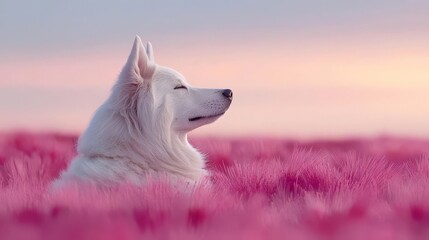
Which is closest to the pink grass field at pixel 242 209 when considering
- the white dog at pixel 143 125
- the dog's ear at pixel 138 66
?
the white dog at pixel 143 125

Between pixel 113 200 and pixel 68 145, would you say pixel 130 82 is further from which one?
pixel 68 145

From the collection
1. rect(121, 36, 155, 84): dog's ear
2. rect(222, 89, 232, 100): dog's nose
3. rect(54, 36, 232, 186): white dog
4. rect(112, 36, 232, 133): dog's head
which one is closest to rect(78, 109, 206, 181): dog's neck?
rect(54, 36, 232, 186): white dog

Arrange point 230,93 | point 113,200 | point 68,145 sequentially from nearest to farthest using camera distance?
point 113,200 → point 230,93 → point 68,145

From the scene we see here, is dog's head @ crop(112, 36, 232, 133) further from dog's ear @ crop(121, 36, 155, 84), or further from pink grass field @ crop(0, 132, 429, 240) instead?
pink grass field @ crop(0, 132, 429, 240)

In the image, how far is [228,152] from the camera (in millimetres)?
7668

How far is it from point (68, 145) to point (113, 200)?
5.36 m

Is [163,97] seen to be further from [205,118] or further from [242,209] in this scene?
[242,209]

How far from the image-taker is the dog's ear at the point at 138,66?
5.54 meters

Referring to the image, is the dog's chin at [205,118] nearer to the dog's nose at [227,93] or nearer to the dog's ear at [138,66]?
the dog's nose at [227,93]

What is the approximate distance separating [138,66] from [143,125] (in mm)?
480

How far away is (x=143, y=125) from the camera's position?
19.0 ft

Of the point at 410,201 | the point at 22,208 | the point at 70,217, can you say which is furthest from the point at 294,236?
the point at 22,208

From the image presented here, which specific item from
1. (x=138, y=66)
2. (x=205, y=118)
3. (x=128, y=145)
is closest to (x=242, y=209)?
(x=128, y=145)

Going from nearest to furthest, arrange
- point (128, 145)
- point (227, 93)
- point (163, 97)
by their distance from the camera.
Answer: point (128, 145) → point (163, 97) → point (227, 93)
